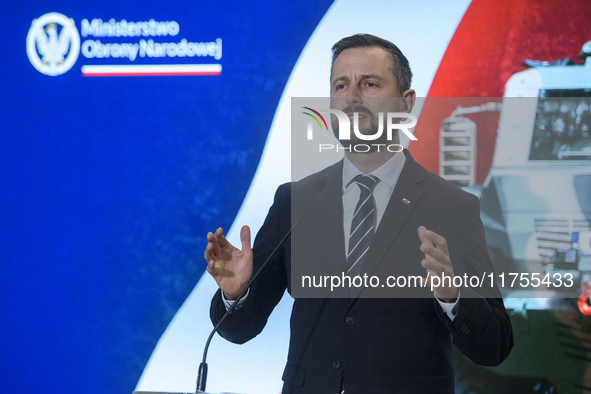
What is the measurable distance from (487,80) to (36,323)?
2.54 metres

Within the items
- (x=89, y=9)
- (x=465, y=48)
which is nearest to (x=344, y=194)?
(x=465, y=48)

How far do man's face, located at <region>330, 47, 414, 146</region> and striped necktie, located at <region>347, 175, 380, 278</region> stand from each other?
0.24 m

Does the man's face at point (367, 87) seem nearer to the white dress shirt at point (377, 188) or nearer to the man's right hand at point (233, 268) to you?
the white dress shirt at point (377, 188)

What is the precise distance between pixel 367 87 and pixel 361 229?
55cm

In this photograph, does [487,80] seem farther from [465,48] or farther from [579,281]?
[579,281]

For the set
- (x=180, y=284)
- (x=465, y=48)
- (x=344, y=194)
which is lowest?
(x=180, y=284)

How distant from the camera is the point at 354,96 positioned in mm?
1922

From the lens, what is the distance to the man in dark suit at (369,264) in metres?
1.63

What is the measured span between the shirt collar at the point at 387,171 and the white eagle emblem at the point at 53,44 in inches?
64.7

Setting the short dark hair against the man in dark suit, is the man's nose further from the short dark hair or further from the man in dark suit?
the short dark hair

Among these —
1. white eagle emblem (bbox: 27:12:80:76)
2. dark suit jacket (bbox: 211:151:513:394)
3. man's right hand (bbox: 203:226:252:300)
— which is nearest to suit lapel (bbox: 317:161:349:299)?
dark suit jacket (bbox: 211:151:513:394)

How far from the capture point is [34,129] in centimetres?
262

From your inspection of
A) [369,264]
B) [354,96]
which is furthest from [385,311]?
[354,96]

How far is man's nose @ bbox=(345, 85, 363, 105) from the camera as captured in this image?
1918 millimetres
